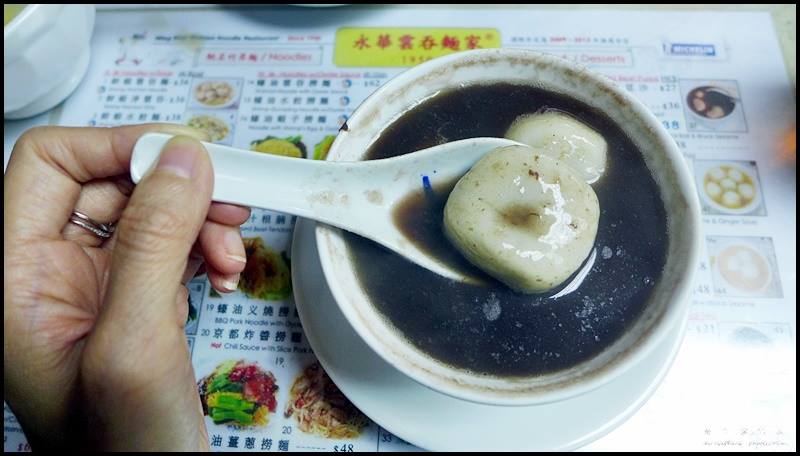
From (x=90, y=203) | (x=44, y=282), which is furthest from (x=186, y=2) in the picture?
(x=44, y=282)

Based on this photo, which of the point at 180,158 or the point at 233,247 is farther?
the point at 233,247

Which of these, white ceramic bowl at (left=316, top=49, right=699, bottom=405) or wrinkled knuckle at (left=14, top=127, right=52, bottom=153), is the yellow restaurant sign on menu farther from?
wrinkled knuckle at (left=14, top=127, right=52, bottom=153)

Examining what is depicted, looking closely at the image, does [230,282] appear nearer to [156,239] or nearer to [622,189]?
[156,239]

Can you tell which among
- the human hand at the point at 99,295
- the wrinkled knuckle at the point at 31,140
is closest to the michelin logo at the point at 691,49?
the human hand at the point at 99,295

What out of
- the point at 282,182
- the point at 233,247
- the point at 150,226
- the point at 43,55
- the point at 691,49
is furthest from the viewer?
the point at 691,49

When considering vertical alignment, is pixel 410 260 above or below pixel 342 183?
below

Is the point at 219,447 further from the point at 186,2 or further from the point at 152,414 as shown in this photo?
the point at 186,2

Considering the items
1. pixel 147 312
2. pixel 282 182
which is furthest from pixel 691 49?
pixel 147 312
